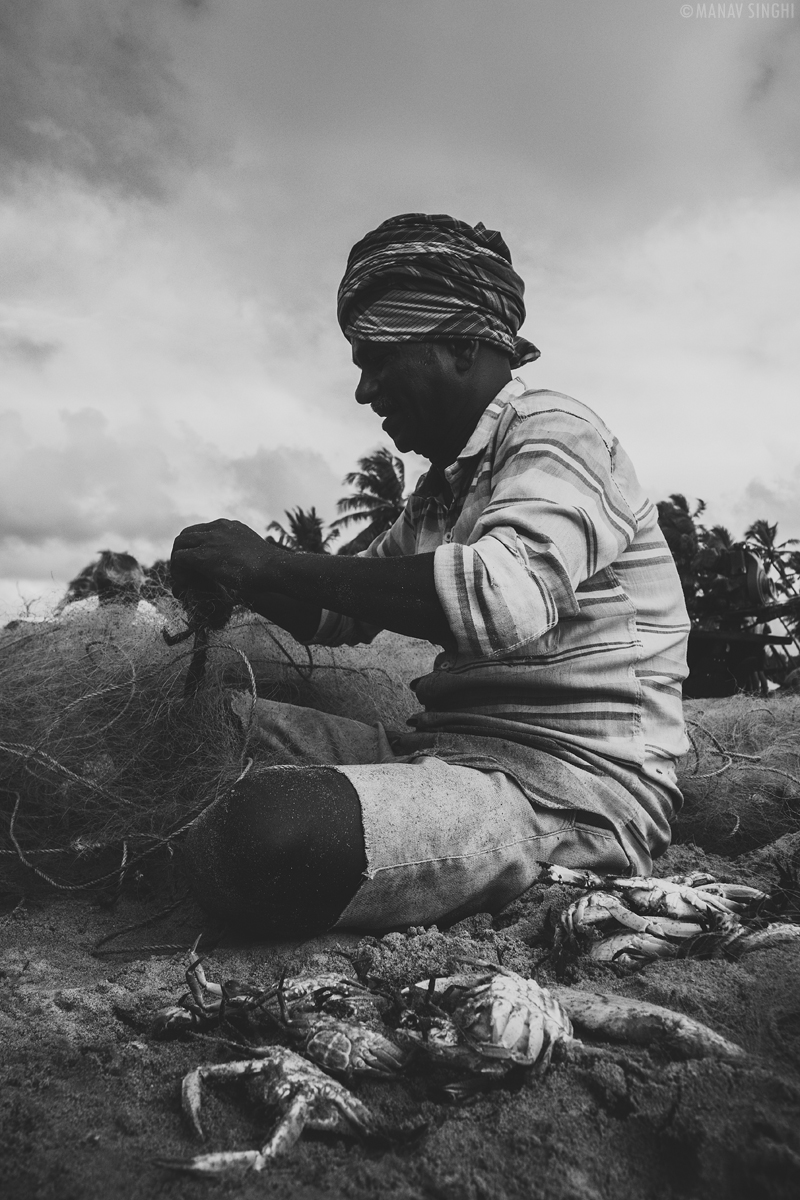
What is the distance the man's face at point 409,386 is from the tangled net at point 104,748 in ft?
3.14

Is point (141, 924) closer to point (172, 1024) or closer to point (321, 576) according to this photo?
point (172, 1024)

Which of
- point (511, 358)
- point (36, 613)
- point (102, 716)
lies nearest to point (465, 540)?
point (511, 358)

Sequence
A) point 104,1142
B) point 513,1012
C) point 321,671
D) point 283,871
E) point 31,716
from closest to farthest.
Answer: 1. point 104,1142
2. point 513,1012
3. point 283,871
4. point 31,716
5. point 321,671

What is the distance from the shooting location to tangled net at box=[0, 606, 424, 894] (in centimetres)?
251

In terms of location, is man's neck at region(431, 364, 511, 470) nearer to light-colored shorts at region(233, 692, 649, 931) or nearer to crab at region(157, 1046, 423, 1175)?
light-colored shorts at region(233, 692, 649, 931)

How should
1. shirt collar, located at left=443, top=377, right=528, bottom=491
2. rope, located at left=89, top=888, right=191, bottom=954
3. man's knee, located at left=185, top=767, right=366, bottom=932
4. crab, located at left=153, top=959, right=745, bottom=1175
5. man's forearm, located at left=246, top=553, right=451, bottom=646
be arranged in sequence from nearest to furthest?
crab, located at left=153, top=959, right=745, bottom=1175 < man's knee, located at left=185, top=767, right=366, bottom=932 < man's forearm, located at left=246, top=553, right=451, bottom=646 < rope, located at left=89, top=888, right=191, bottom=954 < shirt collar, located at left=443, top=377, right=528, bottom=491

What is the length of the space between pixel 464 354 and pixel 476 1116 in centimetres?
212

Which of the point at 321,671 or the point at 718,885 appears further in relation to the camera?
the point at 321,671

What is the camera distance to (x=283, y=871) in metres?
1.86

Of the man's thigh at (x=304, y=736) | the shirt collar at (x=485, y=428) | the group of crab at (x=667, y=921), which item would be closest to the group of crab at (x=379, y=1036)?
the group of crab at (x=667, y=921)

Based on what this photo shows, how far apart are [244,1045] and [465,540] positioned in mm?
1565

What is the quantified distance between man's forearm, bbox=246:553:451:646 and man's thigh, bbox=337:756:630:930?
380 millimetres

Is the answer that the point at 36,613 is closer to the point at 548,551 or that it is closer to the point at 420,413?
the point at 420,413

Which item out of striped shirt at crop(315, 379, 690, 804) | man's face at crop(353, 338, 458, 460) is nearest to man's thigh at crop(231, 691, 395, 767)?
striped shirt at crop(315, 379, 690, 804)
